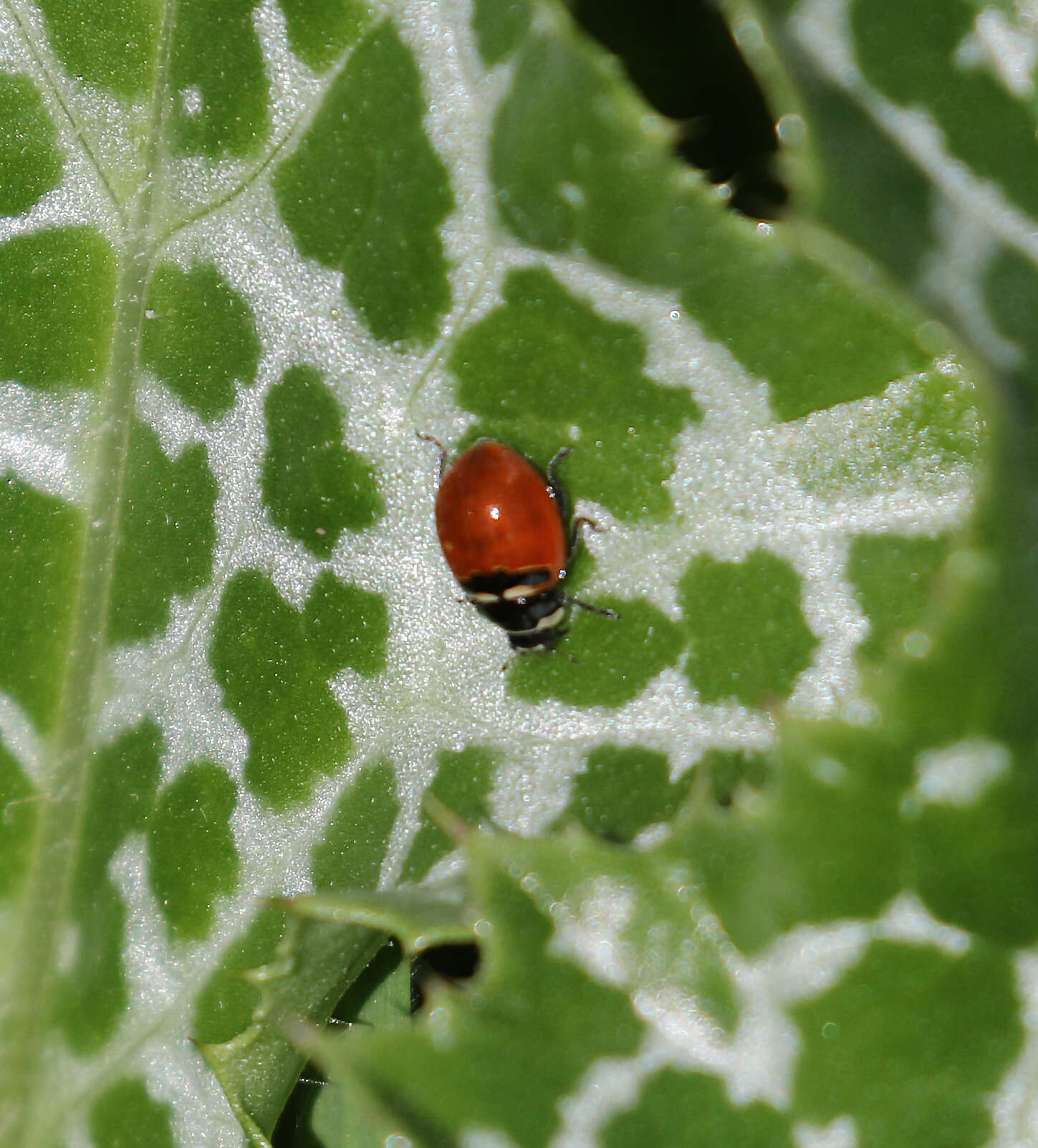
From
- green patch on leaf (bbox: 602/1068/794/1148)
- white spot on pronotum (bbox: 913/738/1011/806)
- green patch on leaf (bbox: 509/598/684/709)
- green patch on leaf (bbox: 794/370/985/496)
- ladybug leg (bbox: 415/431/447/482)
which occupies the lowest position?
green patch on leaf (bbox: 602/1068/794/1148)

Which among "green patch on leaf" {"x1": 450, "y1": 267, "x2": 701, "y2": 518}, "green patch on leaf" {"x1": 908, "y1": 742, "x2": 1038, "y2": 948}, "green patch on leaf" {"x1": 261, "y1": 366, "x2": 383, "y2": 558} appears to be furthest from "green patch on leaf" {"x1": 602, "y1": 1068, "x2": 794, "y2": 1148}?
"green patch on leaf" {"x1": 261, "y1": 366, "x2": 383, "y2": 558}

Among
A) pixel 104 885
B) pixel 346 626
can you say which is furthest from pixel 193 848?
pixel 346 626

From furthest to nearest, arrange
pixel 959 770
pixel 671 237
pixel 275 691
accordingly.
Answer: pixel 275 691 < pixel 671 237 < pixel 959 770

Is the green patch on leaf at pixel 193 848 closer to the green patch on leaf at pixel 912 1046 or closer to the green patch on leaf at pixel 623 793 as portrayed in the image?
the green patch on leaf at pixel 623 793

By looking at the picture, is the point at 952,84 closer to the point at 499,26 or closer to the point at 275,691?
the point at 499,26

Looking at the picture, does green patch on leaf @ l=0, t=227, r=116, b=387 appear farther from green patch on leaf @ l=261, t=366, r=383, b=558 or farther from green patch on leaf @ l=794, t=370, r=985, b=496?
green patch on leaf @ l=794, t=370, r=985, b=496

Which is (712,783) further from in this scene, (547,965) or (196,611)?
(196,611)

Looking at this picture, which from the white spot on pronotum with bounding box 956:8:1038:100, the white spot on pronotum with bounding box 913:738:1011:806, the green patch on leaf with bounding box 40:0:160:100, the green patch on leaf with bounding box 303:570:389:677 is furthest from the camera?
the green patch on leaf with bounding box 303:570:389:677
